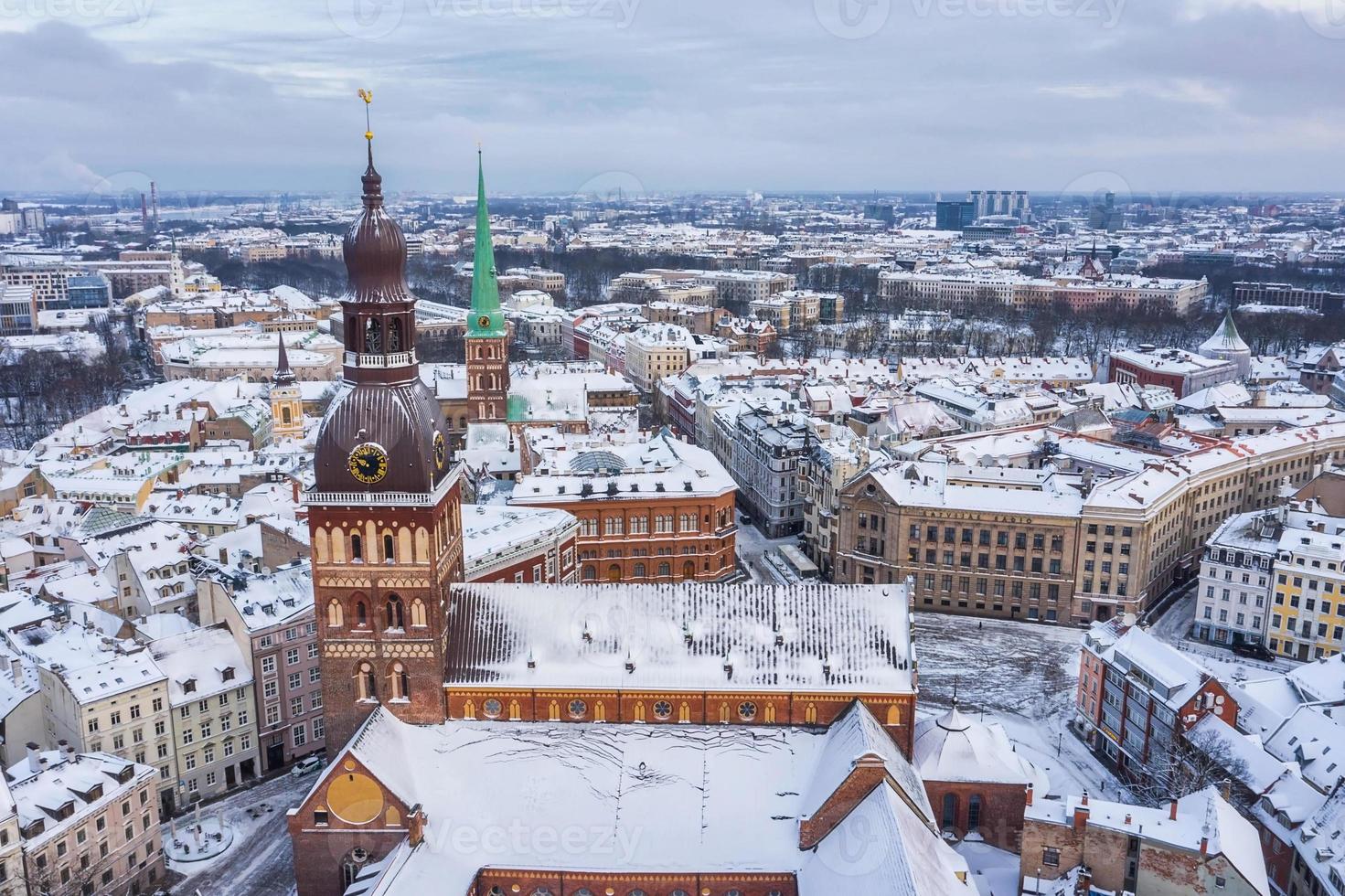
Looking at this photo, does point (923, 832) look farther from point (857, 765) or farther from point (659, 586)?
point (659, 586)

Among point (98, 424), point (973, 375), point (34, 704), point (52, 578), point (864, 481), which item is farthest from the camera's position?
point (973, 375)

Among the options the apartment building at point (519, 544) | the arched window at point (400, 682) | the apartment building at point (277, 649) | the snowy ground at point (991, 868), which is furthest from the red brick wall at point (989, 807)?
the apartment building at point (277, 649)

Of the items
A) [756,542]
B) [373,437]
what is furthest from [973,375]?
[373,437]

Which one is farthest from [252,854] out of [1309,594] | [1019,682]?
[1309,594]

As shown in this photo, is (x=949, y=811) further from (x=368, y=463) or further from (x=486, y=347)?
(x=486, y=347)

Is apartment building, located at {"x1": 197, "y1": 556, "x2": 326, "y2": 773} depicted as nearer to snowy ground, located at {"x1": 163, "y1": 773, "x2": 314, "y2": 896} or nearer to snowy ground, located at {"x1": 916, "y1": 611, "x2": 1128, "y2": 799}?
snowy ground, located at {"x1": 163, "y1": 773, "x2": 314, "y2": 896}

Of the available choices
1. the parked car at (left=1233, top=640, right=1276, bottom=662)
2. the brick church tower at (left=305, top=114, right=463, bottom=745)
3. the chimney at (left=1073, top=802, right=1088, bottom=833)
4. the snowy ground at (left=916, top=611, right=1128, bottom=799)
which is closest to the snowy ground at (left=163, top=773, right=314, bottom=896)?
the brick church tower at (left=305, top=114, right=463, bottom=745)

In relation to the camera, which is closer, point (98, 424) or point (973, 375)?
point (98, 424)

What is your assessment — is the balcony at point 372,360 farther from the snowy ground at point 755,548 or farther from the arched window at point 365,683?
the snowy ground at point 755,548
